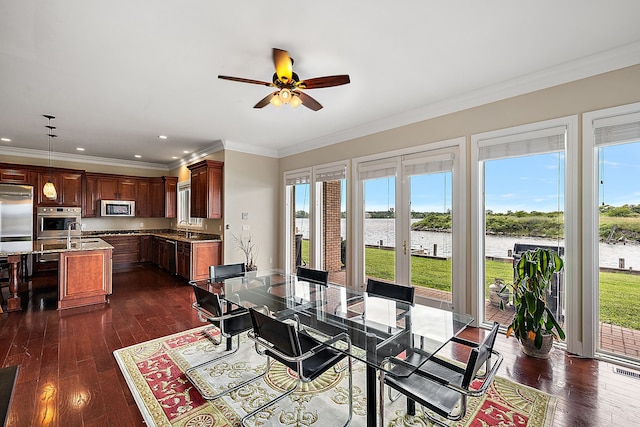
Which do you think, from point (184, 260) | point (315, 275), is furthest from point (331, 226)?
point (184, 260)

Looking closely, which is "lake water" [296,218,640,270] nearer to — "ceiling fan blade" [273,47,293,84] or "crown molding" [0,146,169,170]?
"ceiling fan blade" [273,47,293,84]

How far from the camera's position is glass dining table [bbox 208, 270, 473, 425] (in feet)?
5.50

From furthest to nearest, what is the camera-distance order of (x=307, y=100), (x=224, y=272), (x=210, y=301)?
(x=224, y=272) → (x=307, y=100) → (x=210, y=301)

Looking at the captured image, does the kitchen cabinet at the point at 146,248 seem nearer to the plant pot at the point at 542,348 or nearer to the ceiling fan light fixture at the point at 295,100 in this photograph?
the ceiling fan light fixture at the point at 295,100

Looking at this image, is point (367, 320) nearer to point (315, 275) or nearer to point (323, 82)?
point (315, 275)

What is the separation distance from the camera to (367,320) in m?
2.15

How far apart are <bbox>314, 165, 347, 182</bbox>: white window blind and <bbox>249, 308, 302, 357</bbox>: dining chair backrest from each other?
347cm

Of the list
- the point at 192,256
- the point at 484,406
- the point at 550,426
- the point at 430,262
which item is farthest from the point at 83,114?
the point at 550,426

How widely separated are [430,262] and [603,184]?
1.91 metres

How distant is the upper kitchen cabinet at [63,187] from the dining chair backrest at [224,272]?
550 centimetres

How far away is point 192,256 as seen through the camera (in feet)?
17.8

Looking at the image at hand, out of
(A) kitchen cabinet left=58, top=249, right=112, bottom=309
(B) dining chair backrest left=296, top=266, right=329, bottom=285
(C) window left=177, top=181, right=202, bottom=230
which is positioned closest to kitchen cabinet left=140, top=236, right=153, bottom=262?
(C) window left=177, top=181, right=202, bottom=230

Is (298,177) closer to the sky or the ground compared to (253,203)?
closer to the sky

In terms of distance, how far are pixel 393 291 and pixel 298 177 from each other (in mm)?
3702
